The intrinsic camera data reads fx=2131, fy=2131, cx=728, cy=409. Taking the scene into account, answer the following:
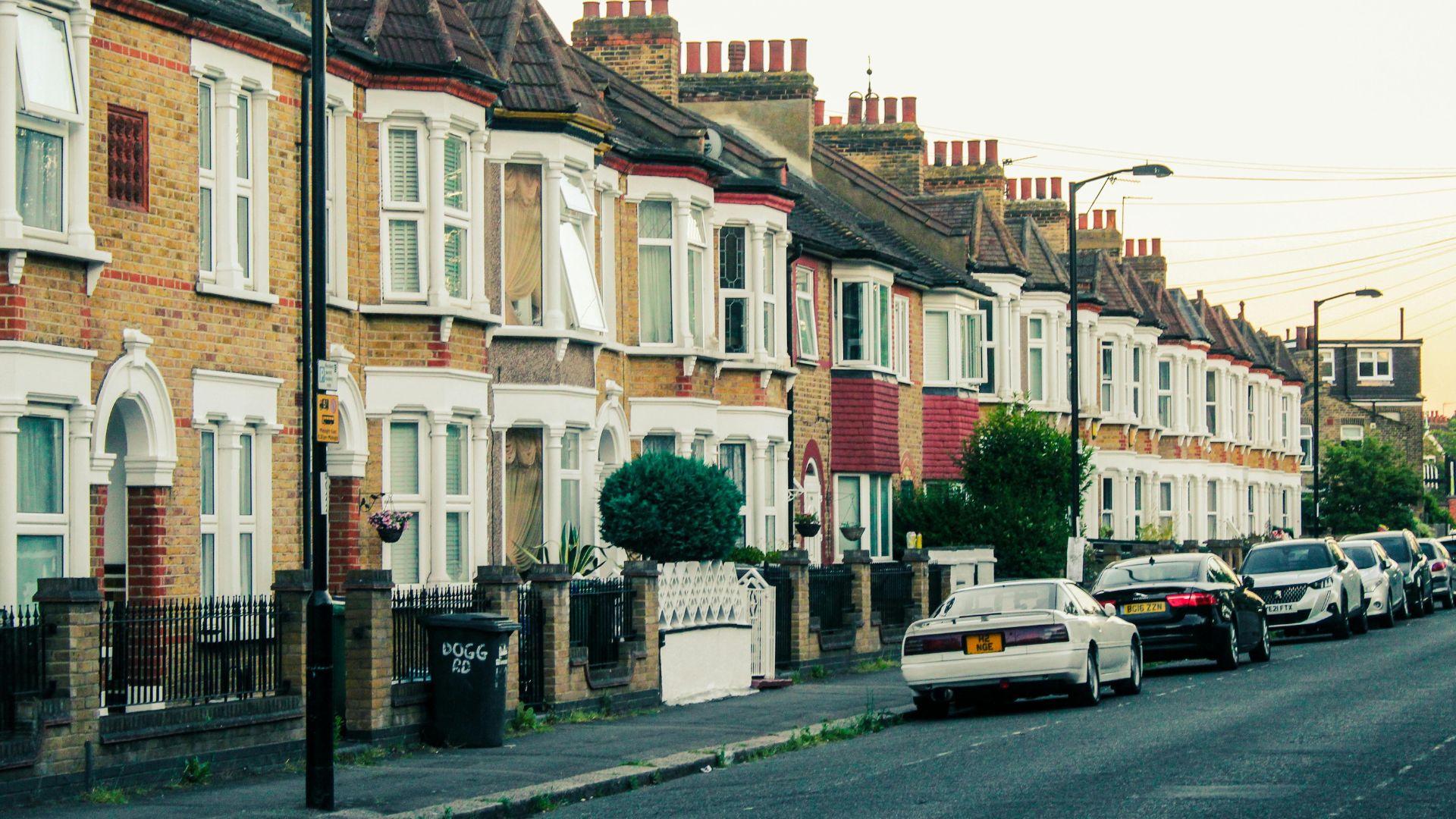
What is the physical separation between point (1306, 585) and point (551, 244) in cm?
1501

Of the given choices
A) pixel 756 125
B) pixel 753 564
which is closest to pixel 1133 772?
pixel 753 564

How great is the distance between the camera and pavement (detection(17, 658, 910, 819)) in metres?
14.7

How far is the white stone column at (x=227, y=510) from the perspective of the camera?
21.0 m

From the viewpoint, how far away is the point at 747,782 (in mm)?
16797

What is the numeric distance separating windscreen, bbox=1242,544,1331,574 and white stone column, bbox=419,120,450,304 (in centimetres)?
1698

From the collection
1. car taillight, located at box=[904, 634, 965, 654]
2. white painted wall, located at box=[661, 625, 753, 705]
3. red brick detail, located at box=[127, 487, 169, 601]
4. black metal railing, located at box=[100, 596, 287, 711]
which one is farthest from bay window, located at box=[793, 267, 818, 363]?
black metal railing, located at box=[100, 596, 287, 711]

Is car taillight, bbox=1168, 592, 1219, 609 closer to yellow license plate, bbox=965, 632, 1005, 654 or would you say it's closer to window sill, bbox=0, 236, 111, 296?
yellow license plate, bbox=965, 632, 1005, 654

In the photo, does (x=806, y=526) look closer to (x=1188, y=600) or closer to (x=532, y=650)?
(x=1188, y=600)

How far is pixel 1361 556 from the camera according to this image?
40.3 metres

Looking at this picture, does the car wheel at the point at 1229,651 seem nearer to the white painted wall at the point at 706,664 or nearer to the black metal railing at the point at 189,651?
the white painted wall at the point at 706,664

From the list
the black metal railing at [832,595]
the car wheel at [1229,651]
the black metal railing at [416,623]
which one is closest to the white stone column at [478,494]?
the black metal railing at [416,623]

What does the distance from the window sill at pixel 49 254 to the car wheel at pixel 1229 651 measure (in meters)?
15.7

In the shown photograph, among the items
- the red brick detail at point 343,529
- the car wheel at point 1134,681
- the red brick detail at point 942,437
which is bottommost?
the car wheel at point 1134,681

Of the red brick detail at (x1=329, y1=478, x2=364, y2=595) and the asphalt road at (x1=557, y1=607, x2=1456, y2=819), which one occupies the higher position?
the red brick detail at (x1=329, y1=478, x2=364, y2=595)
